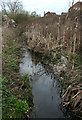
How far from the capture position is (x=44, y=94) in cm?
370

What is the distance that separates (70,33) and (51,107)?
4.69m

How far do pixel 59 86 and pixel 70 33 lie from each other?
371cm

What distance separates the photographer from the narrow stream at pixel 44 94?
296 cm

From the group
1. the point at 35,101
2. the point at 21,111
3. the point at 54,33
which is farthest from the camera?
the point at 54,33

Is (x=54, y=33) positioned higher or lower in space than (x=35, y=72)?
higher

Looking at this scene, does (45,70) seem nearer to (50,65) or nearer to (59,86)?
(50,65)

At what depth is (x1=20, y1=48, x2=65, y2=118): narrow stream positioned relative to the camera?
2955 millimetres

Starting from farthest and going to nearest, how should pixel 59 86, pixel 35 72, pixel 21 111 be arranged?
pixel 35 72 < pixel 59 86 < pixel 21 111

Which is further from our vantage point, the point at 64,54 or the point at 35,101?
the point at 64,54

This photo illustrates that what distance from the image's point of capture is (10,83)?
134 inches

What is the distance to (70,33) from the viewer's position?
6672 mm

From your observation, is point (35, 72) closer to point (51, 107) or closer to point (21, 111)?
point (51, 107)

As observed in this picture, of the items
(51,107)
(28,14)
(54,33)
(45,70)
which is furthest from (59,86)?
(28,14)

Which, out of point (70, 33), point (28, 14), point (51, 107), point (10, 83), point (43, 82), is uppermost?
point (28, 14)
